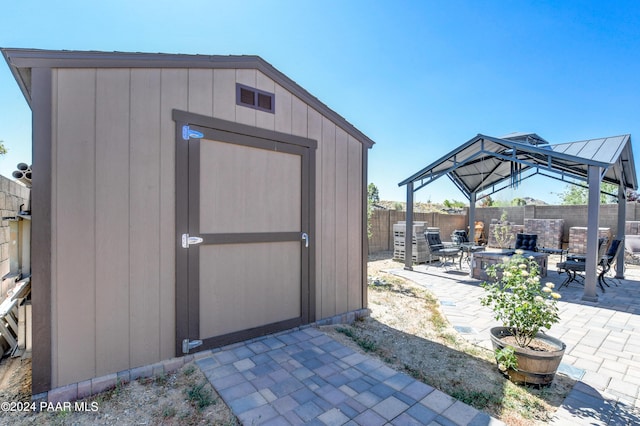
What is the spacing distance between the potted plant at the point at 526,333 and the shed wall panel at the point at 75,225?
10.2ft

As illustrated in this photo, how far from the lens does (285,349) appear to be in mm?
2635

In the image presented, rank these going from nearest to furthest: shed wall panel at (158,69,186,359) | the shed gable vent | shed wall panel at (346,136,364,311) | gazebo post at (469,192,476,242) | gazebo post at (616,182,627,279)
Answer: shed wall panel at (158,69,186,359), the shed gable vent, shed wall panel at (346,136,364,311), gazebo post at (616,182,627,279), gazebo post at (469,192,476,242)

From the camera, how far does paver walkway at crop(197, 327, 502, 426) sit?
5.67 feet

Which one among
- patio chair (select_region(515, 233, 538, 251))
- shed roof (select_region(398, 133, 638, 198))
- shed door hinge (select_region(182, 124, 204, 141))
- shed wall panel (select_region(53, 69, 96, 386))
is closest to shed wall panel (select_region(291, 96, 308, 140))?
shed door hinge (select_region(182, 124, 204, 141))

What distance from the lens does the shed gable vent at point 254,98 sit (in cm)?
270

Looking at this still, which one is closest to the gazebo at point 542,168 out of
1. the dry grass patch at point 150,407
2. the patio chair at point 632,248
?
the patio chair at point 632,248

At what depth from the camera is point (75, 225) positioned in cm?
195

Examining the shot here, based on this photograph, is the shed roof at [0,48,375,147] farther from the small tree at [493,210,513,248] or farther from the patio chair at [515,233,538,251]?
the small tree at [493,210,513,248]

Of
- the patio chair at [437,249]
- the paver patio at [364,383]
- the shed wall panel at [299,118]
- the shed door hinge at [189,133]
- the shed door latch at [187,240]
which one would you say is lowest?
the paver patio at [364,383]

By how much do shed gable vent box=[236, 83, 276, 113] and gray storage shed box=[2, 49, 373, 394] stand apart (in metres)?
0.01

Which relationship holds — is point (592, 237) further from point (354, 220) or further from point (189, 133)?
point (189, 133)

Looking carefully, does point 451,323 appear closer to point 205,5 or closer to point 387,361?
point 387,361

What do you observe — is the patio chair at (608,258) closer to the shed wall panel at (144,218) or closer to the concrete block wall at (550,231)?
the concrete block wall at (550,231)

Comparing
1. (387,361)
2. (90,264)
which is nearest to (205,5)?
(90,264)
